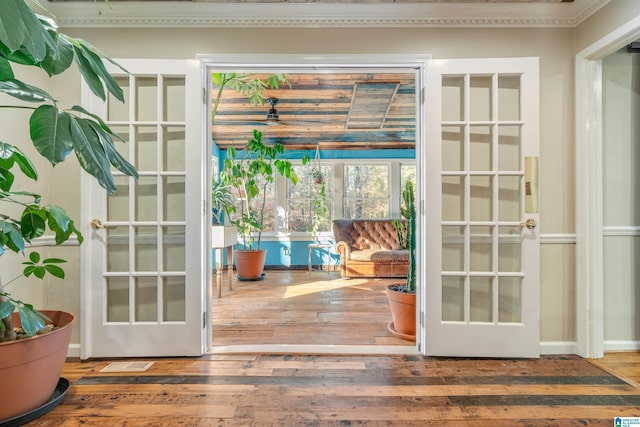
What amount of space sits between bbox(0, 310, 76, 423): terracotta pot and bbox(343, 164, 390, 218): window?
4.83 meters

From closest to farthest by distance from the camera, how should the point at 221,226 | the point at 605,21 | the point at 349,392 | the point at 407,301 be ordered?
the point at 349,392 < the point at 605,21 < the point at 407,301 < the point at 221,226

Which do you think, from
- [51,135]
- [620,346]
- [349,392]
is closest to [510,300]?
[620,346]

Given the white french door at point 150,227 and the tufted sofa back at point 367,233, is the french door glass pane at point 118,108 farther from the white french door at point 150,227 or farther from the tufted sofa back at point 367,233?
the tufted sofa back at point 367,233

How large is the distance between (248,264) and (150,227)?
2892 millimetres

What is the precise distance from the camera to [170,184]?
7.69ft

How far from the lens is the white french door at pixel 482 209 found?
2301 millimetres

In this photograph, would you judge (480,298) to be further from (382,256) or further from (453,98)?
(382,256)

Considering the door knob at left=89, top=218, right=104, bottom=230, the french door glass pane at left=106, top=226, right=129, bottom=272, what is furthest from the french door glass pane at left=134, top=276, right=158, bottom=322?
the door knob at left=89, top=218, right=104, bottom=230

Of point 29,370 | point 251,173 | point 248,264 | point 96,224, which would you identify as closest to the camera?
point 29,370

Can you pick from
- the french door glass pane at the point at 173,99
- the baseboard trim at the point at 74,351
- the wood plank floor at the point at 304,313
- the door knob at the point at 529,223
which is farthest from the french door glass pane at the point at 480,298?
the baseboard trim at the point at 74,351

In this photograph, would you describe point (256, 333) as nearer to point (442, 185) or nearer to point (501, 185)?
point (442, 185)

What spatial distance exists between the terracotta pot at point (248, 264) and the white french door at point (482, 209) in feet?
10.8

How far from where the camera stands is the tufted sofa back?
567 centimetres

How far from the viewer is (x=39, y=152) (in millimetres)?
1129
